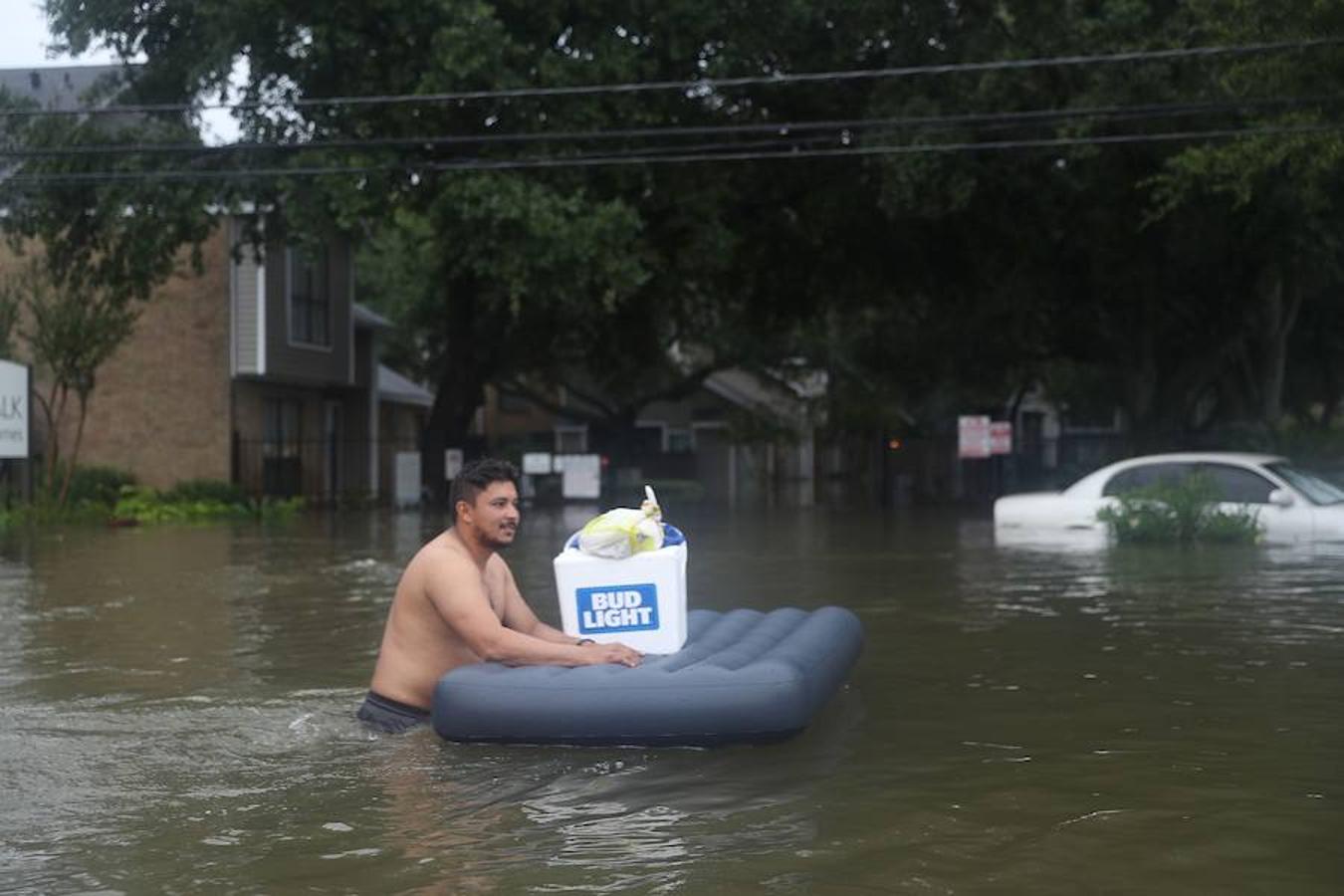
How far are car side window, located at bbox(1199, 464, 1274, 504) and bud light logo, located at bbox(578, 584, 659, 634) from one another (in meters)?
13.9

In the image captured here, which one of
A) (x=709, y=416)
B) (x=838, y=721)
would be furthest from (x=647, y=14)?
(x=709, y=416)

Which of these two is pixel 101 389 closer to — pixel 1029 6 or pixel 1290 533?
pixel 1029 6

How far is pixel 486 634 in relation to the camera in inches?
332

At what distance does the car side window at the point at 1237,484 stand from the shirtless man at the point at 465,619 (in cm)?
1406

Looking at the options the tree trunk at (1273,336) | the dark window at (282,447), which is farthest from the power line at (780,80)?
the tree trunk at (1273,336)

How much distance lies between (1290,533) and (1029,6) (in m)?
13.1

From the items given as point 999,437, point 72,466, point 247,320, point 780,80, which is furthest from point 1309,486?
point 247,320

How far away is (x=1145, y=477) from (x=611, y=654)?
14.7 m

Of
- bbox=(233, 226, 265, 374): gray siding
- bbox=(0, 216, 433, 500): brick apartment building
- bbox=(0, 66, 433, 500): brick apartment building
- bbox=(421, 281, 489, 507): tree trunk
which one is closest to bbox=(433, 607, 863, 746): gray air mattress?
bbox=(0, 66, 433, 500): brick apartment building

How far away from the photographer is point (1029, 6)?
30859mm

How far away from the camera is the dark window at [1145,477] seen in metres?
21.6

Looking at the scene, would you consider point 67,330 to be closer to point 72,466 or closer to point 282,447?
point 72,466

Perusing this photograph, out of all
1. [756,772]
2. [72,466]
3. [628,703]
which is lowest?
[756,772]

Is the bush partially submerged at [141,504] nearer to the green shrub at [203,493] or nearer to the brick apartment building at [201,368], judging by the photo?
the green shrub at [203,493]
